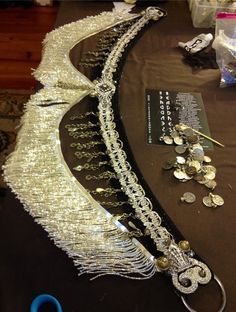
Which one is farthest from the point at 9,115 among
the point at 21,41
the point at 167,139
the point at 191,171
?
the point at 191,171

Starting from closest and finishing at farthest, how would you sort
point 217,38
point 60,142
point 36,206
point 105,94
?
point 36,206
point 60,142
point 105,94
point 217,38

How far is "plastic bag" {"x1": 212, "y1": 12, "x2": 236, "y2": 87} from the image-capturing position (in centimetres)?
112

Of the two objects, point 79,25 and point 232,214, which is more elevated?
point 79,25

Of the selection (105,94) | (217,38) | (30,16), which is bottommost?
(30,16)

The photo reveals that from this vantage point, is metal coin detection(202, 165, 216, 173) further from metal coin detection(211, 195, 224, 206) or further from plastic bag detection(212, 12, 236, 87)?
plastic bag detection(212, 12, 236, 87)

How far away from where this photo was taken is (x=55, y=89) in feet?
3.55

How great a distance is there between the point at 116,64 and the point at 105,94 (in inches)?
6.6

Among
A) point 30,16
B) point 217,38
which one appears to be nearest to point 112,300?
point 217,38

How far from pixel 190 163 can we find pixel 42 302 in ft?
1.55

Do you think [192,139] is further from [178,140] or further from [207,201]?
[207,201]

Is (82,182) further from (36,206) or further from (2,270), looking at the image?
(2,270)

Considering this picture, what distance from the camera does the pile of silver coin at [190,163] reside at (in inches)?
32.5

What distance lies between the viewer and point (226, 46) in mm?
1136

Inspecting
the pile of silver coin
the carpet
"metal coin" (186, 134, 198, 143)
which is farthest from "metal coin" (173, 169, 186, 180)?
the carpet
